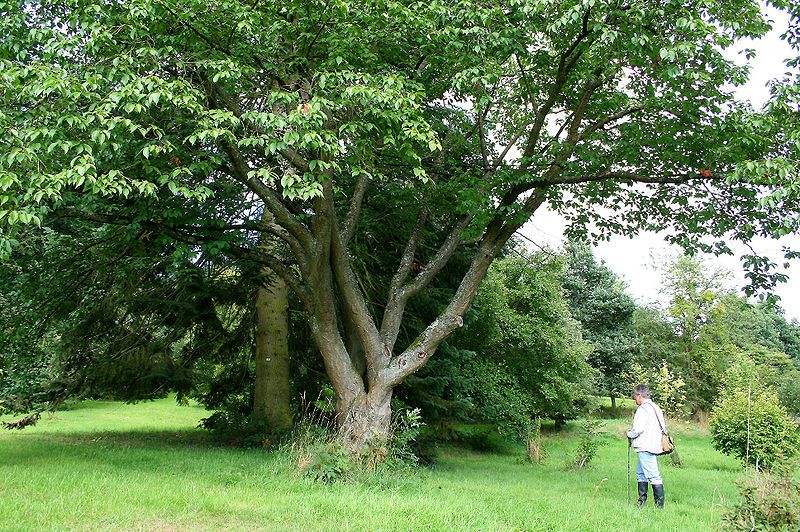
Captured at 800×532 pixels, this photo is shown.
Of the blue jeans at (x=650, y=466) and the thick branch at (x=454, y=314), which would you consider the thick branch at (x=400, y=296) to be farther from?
the blue jeans at (x=650, y=466)

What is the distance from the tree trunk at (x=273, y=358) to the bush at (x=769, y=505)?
918cm

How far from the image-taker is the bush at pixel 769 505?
491cm

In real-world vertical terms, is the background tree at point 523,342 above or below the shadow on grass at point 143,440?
above

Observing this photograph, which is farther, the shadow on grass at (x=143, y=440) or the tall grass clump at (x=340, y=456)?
the shadow on grass at (x=143, y=440)

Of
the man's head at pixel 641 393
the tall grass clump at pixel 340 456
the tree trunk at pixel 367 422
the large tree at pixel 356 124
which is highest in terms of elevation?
the large tree at pixel 356 124

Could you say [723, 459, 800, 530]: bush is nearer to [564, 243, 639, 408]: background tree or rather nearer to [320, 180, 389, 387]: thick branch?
[320, 180, 389, 387]: thick branch

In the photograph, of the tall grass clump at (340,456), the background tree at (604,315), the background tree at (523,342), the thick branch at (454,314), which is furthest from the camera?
the background tree at (604,315)

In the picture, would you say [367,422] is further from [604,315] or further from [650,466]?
[604,315]

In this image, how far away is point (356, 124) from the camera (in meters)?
7.66

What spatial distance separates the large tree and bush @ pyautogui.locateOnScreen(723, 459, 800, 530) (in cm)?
329

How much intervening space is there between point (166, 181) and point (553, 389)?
1501 cm

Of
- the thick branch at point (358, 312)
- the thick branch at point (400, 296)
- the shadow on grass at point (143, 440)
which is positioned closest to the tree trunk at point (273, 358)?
the shadow on grass at point (143, 440)

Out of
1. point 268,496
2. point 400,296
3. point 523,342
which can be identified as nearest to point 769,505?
point 268,496

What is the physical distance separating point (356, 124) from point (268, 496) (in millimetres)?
4576
